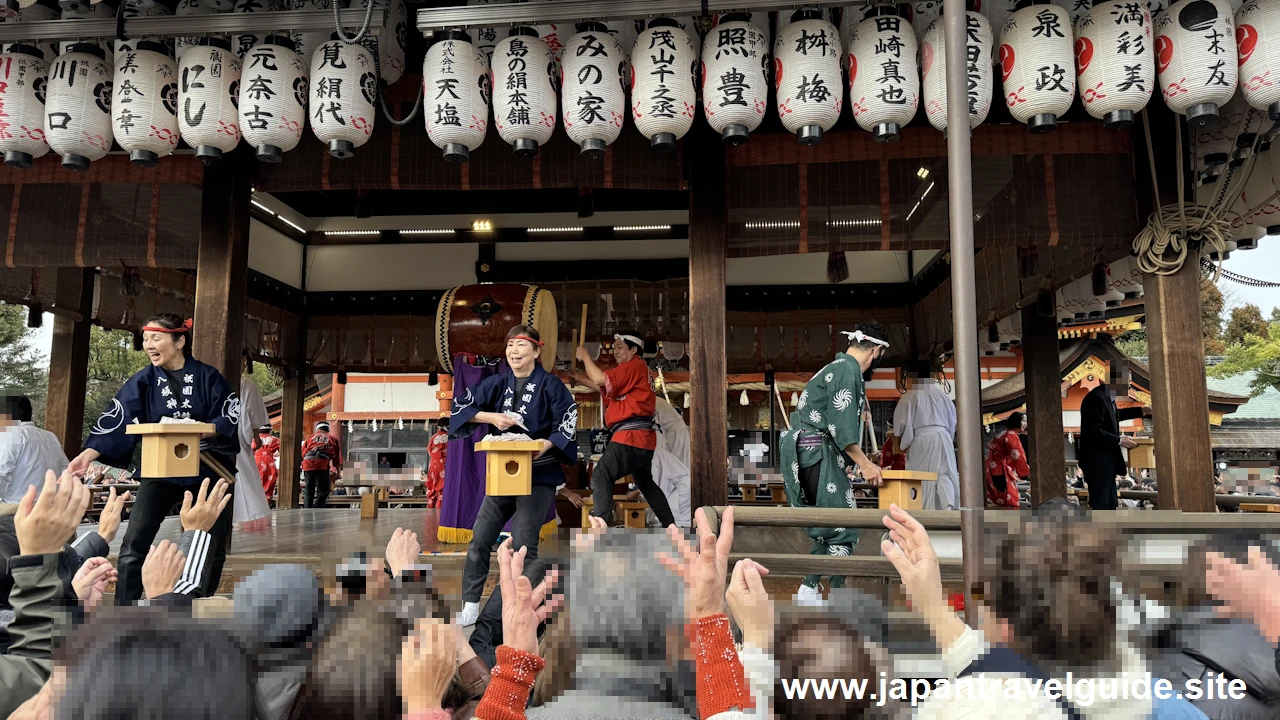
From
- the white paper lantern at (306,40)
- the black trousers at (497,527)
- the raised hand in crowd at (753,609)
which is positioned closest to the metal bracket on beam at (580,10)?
the white paper lantern at (306,40)

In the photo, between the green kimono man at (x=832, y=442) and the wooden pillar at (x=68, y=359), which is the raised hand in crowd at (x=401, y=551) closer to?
the green kimono man at (x=832, y=442)

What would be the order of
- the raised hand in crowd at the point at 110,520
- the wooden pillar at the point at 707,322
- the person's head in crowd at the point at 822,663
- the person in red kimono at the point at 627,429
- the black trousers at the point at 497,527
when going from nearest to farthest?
the person's head in crowd at the point at 822,663
the raised hand in crowd at the point at 110,520
the black trousers at the point at 497,527
the wooden pillar at the point at 707,322
the person in red kimono at the point at 627,429

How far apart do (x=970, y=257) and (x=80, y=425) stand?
9.95m

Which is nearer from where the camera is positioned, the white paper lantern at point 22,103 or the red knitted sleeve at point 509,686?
the red knitted sleeve at point 509,686

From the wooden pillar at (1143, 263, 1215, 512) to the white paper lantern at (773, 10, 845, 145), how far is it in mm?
2551

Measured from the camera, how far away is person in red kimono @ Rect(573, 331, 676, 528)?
6.38 meters

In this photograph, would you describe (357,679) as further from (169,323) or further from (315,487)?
(315,487)

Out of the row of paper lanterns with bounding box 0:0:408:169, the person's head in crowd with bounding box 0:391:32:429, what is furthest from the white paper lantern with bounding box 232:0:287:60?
the person's head in crowd with bounding box 0:391:32:429

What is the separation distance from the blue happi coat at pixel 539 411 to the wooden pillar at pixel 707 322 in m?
0.81

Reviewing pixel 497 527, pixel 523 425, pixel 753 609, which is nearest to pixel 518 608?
pixel 753 609

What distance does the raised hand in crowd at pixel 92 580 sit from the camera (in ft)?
5.82

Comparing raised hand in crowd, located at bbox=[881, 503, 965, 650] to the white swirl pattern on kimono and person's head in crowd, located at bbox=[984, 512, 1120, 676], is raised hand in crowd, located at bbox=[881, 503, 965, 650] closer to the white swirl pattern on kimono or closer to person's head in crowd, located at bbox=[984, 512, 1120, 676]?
person's head in crowd, located at bbox=[984, 512, 1120, 676]

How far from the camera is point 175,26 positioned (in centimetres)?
409

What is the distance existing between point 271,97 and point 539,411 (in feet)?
8.21
